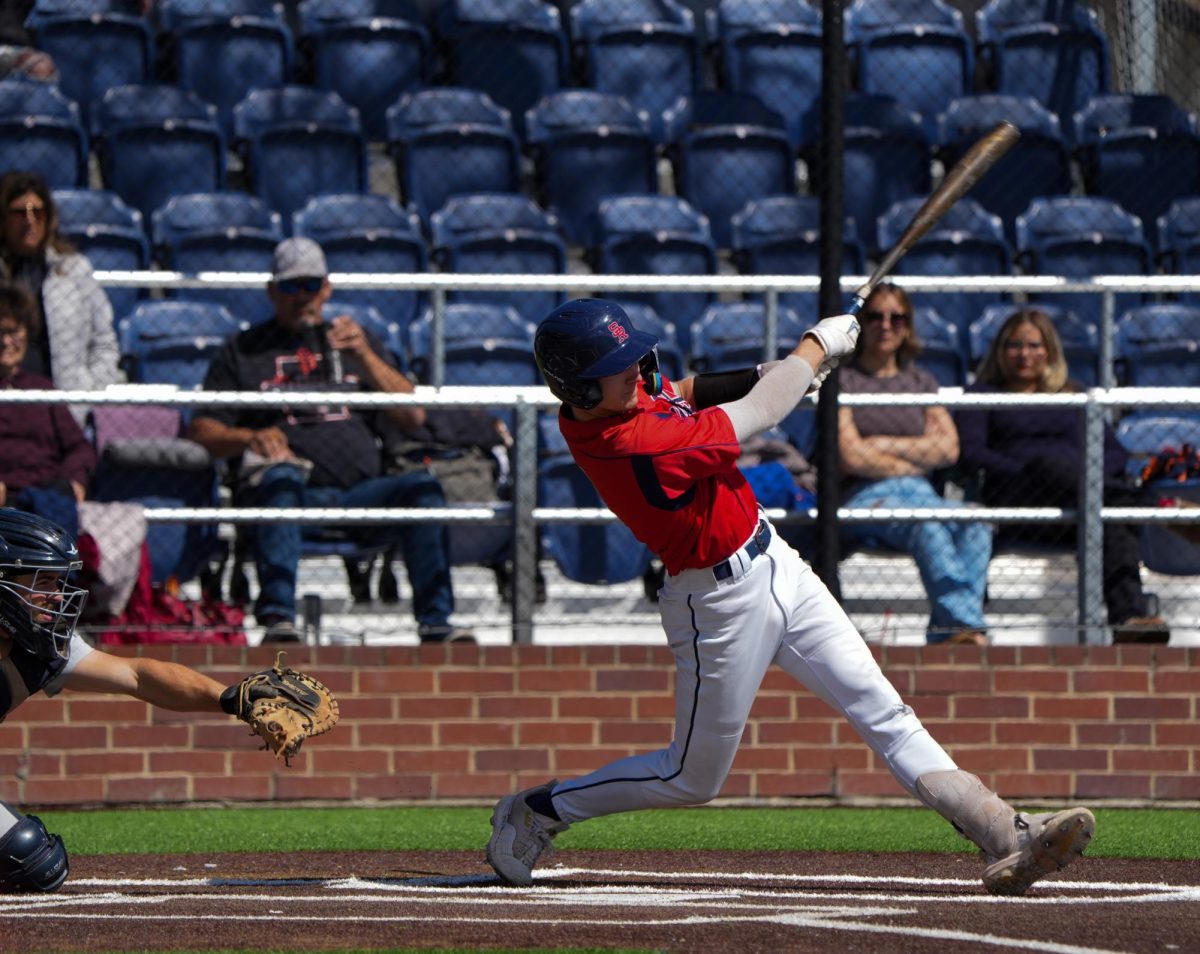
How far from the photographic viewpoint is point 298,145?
1117 cm

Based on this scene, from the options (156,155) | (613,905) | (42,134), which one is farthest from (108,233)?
(613,905)

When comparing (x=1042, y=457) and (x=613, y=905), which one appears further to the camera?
(x=1042, y=457)

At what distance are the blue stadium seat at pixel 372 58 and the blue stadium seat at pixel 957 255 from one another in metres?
3.26

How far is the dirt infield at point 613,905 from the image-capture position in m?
4.05

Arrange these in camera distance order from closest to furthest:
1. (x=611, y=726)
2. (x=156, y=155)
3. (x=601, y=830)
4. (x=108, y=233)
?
(x=601, y=830)
(x=611, y=726)
(x=108, y=233)
(x=156, y=155)

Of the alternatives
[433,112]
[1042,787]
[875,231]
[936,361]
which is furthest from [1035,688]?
[433,112]

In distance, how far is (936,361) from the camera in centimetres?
938

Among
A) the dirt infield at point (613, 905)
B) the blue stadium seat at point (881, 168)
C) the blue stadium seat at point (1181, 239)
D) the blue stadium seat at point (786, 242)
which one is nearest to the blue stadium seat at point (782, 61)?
the blue stadium seat at point (881, 168)

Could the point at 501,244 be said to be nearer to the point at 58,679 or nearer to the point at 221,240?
the point at 221,240

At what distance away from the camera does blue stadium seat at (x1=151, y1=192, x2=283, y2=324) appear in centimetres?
993

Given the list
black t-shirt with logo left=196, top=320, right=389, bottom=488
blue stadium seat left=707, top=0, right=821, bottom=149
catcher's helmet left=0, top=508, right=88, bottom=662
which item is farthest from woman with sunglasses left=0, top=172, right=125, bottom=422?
blue stadium seat left=707, top=0, right=821, bottom=149

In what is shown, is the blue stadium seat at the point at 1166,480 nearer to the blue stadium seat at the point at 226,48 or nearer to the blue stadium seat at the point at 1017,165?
the blue stadium seat at the point at 1017,165

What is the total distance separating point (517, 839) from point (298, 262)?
3234 mm

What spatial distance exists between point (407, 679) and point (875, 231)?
5.11 m
